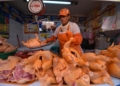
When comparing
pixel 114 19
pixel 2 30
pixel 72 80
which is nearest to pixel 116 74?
pixel 72 80

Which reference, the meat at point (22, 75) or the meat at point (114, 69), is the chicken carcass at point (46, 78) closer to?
the meat at point (22, 75)

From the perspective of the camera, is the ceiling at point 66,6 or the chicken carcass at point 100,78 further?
the ceiling at point 66,6

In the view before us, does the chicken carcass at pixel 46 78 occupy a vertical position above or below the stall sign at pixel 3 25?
below

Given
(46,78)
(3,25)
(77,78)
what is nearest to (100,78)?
(77,78)

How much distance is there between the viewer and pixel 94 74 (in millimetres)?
615

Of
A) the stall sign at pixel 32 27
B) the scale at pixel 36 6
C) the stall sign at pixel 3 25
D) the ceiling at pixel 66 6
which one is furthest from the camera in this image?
the stall sign at pixel 32 27

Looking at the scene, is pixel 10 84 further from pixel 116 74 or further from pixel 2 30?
pixel 2 30

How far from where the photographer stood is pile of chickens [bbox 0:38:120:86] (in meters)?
0.58

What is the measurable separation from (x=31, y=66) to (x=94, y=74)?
1.28 ft

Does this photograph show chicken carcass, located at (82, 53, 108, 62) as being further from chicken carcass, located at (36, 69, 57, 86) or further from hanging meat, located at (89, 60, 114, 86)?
chicken carcass, located at (36, 69, 57, 86)

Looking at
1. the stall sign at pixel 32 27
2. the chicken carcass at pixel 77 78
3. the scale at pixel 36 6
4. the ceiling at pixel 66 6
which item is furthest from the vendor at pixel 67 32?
the stall sign at pixel 32 27

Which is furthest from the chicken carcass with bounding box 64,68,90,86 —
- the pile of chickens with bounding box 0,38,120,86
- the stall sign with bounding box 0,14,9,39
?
the stall sign with bounding box 0,14,9,39

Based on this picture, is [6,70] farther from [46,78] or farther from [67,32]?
[67,32]

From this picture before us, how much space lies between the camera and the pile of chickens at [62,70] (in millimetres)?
581
